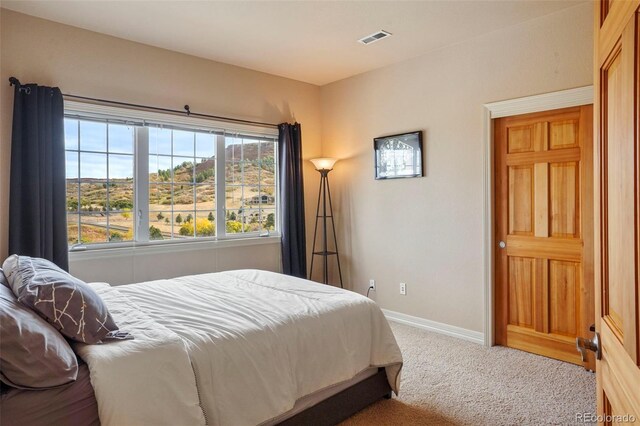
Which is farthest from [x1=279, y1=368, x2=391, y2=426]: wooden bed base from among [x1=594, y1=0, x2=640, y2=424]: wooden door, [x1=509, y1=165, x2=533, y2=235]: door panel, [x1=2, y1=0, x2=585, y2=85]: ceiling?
[x1=2, y1=0, x2=585, y2=85]: ceiling

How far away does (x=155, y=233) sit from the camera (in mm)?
3777

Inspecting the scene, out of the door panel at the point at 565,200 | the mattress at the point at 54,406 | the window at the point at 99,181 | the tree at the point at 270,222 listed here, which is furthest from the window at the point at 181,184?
the door panel at the point at 565,200

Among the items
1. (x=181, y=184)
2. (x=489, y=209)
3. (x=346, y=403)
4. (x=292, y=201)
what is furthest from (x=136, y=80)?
(x=489, y=209)

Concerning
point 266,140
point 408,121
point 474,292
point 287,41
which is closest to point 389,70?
point 408,121

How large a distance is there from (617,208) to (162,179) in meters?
3.67

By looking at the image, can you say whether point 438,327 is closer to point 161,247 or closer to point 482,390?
point 482,390

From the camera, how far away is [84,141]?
11.1 ft

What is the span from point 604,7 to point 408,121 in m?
3.05

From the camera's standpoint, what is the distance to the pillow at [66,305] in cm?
149

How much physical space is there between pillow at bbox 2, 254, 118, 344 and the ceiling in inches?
87.6

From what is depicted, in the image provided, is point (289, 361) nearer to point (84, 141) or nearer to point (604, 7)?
point (604, 7)

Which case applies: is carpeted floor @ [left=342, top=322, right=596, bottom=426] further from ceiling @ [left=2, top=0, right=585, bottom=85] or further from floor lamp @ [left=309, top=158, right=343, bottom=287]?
ceiling @ [left=2, top=0, right=585, bottom=85]

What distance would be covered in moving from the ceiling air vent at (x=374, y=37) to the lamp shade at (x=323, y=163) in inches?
55.3

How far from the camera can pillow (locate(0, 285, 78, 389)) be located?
1.25m
